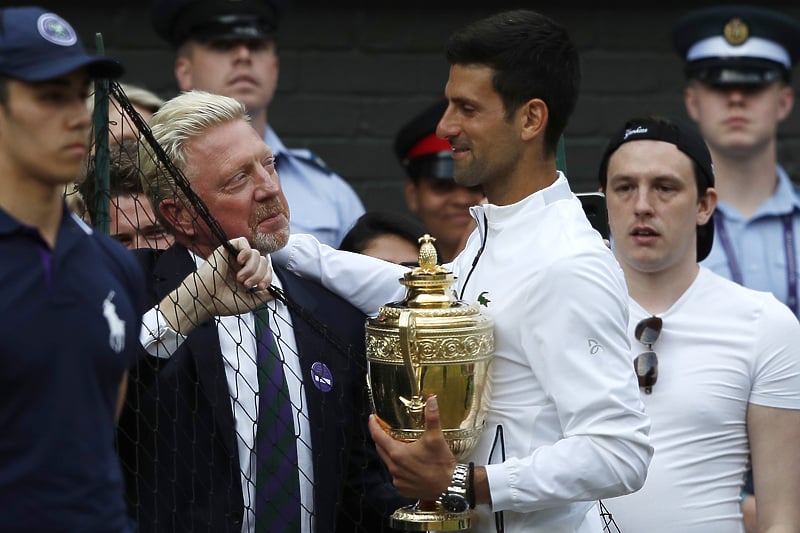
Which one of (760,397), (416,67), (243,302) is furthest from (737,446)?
(416,67)

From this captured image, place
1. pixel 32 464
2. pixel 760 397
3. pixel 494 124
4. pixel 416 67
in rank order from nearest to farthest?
pixel 32 464
pixel 494 124
pixel 760 397
pixel 416 67

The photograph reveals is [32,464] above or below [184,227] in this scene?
below

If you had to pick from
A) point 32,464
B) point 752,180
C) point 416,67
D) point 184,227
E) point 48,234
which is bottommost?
point 32,464

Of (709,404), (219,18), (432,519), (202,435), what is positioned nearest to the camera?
(432,519)

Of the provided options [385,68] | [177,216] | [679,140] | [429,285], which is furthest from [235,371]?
[385,68]

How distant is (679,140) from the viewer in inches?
161

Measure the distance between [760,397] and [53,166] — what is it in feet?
6.71

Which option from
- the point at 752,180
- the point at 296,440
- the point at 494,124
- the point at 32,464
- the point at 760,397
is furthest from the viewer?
the point at 752,180

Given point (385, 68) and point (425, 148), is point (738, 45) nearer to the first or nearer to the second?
point (425, 148)

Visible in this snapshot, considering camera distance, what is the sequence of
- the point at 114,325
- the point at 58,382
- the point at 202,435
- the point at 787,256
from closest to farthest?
1. the point at 58,382
2. the point at 114,325
3. the point at 202,435
4. the point at 787,256

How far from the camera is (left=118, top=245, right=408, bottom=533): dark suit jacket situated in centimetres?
317

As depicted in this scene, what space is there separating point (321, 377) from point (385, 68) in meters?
3.13

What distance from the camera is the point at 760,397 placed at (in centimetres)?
371

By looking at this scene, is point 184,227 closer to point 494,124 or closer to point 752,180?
point 494,124
